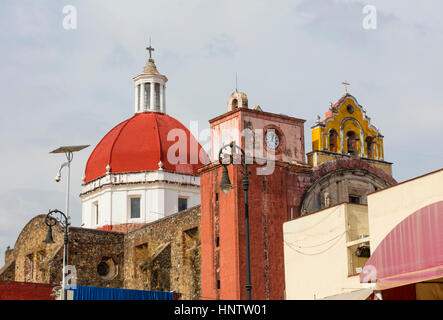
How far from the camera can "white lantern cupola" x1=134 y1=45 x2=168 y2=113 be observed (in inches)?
1825

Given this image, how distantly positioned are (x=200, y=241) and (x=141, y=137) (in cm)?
1078

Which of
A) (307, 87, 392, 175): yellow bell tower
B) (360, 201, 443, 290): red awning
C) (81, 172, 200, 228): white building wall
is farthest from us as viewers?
(81, 172, 200, 228): white building wall

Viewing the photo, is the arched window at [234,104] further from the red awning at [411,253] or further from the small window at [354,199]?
the red awning at [411,253]

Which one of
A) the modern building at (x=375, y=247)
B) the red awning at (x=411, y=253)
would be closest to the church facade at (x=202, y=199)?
the modern building at (x=375, y=247)

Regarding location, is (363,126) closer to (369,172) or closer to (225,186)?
(369,172)

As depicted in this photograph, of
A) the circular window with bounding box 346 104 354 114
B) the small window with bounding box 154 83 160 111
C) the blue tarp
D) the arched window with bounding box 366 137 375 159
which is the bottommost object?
the blue tarp

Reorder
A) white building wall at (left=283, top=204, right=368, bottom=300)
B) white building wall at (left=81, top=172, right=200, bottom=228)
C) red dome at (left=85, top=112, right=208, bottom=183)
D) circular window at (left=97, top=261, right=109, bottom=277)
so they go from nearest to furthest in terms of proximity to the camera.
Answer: white building wall at (left=283, top=204, right=368, bottom=300) < circular window at (left=97, top=261, right=109, bottom=277) < white building wall at (left=81, top=172, right=200, bottom=228) < red dome at (left=85, top=112, right=208, bottom=183)

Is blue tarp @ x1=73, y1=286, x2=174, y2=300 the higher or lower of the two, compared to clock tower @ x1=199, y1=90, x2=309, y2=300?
lower

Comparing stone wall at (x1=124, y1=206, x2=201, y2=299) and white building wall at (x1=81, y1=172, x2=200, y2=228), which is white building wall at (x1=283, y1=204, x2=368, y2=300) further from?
white building wall at (x1=81, y1=172, x2=200, y2=228)

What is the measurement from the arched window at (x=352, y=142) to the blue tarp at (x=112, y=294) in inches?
380

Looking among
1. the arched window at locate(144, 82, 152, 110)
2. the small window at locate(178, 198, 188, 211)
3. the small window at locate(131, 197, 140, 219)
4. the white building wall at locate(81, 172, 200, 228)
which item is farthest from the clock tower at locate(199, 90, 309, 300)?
the arched window at locate(144, 82, 152, 110)

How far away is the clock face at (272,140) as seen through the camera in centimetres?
3188

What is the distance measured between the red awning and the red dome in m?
20.5
